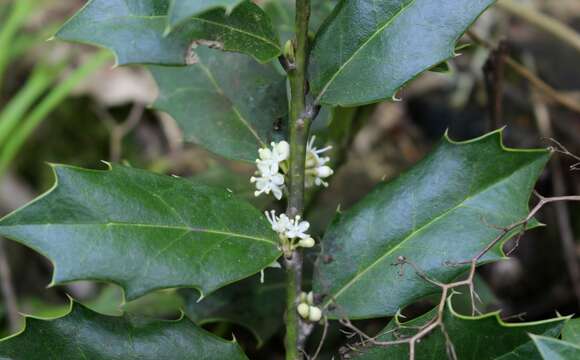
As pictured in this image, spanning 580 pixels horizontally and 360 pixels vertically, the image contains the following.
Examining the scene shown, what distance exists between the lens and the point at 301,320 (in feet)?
3.63

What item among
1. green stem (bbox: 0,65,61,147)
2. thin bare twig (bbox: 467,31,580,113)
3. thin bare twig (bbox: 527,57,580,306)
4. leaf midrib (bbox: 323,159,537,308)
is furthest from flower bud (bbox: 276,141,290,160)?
green stem (bbox: 0,65,61,147)

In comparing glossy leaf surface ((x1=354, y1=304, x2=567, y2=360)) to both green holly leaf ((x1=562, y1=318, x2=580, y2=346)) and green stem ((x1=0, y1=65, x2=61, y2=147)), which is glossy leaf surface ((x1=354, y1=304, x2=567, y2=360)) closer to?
green holly leaf ((x1=562, y1=318, x2=580, y2=346))

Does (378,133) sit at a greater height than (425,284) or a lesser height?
lesser

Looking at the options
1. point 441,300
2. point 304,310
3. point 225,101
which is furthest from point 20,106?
point 441,300

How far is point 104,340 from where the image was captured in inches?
40.3

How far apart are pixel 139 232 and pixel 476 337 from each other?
18.9 inches

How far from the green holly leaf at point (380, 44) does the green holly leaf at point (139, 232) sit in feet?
0.80

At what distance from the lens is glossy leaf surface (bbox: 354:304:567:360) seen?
34.6 inches

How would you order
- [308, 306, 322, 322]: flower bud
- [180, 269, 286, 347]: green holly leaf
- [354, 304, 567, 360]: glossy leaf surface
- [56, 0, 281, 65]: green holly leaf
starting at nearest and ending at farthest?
[354, 304, 567, 360]: glossy leaf surface, [56, 0, 281, 65]: green holly leaf, [308, 306, 322, 322]: flower bud, [180, 269, 286, 347]: green holly leaf

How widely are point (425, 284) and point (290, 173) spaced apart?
266 millimetres

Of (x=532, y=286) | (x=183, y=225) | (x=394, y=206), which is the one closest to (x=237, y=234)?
(x=183, y=225)

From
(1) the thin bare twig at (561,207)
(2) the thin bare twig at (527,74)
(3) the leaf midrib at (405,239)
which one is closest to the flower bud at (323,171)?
(3) the leaf midrib at (405,239)

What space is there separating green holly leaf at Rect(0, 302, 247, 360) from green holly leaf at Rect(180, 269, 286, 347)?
351 mm

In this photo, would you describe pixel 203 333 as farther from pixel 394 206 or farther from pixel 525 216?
pixel 525 216
